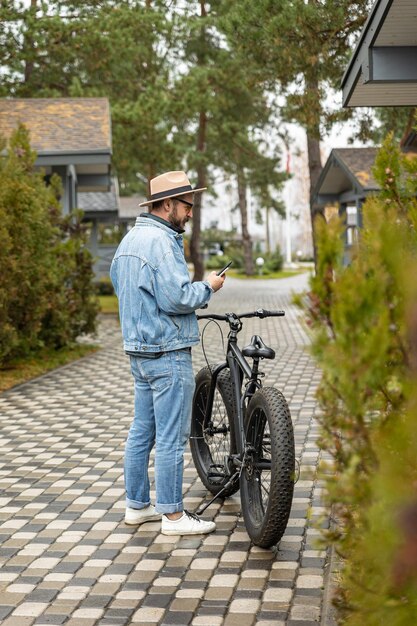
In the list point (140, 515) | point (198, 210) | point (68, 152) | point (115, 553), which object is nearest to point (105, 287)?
point (198, 210)

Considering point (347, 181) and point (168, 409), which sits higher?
point (347, 181)

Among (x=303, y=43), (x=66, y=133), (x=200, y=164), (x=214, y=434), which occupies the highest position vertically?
(x=303, y=43)

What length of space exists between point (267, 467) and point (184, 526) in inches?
25.7

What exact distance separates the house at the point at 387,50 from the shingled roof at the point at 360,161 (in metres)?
13.5

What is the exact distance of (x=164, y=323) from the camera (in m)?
5.54

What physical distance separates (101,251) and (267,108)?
8.15 m

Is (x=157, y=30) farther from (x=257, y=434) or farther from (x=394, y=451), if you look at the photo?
(x=394, y=451)

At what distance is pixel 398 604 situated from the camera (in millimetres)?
2346

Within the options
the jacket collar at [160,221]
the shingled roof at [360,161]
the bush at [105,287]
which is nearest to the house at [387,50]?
the jacket collar at [160,221]

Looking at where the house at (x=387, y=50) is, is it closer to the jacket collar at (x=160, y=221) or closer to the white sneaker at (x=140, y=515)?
the jacket collar at (x=160, y=221)

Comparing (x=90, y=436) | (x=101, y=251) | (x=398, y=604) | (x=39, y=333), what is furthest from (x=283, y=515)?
(x=101, y=251)

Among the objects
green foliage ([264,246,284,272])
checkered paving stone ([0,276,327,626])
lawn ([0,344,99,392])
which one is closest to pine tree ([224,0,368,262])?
lawn ([0,344,99,392])

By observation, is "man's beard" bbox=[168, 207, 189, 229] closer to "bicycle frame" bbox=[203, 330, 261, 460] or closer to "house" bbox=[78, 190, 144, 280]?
"bicycle frame" bbox=[203, 330, 261, 460]

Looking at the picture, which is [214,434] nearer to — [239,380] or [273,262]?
[239,380]
